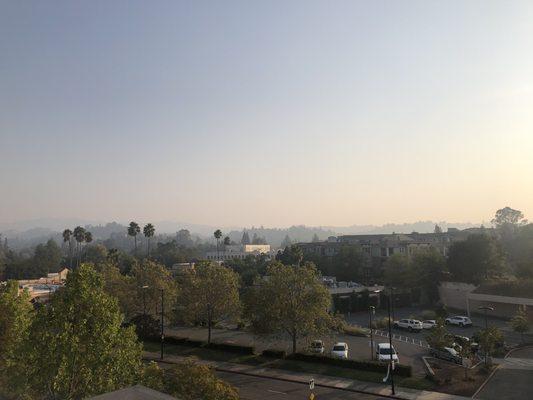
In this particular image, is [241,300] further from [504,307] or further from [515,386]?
[504,307]

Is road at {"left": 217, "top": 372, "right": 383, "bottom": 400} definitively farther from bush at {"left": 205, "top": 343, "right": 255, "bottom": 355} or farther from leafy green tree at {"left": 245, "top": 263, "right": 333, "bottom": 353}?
bush at {"left": 205, "top": 343, "right": 255, "bottom": 355}

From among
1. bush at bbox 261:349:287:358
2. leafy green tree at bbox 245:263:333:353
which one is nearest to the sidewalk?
bush at bbox 261:349:287:358

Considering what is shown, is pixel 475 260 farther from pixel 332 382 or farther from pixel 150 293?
pixel 150 293

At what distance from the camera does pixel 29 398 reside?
72.1ft

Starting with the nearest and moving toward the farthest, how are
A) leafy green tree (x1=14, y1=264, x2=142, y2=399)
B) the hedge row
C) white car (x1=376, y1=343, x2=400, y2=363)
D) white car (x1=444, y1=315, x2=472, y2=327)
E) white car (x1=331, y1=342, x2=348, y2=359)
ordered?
leafy green tree (x1=14, y1=264, x2=142, y2=399)
the hedge row
white car (x1=376, y1=343, x2=400, y2=363)
white car (x1=331, y1=342, x2=348, y2=359)
white car (x1=444, y1=315, x2=472, y2=327)

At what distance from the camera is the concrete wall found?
72.4 meters

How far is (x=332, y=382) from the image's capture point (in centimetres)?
3634

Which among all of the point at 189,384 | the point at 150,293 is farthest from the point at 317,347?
the point at 189,384

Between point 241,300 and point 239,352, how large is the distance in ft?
20.5

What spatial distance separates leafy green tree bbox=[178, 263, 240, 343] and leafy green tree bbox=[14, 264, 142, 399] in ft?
86.5

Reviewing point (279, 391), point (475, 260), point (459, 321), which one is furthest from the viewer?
point (475, 260)

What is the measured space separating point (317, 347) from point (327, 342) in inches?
140

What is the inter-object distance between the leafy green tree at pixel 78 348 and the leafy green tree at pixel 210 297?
1038 inches

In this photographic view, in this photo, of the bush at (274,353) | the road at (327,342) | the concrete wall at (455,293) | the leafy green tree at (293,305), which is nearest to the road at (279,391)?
the bush at (274,353)
